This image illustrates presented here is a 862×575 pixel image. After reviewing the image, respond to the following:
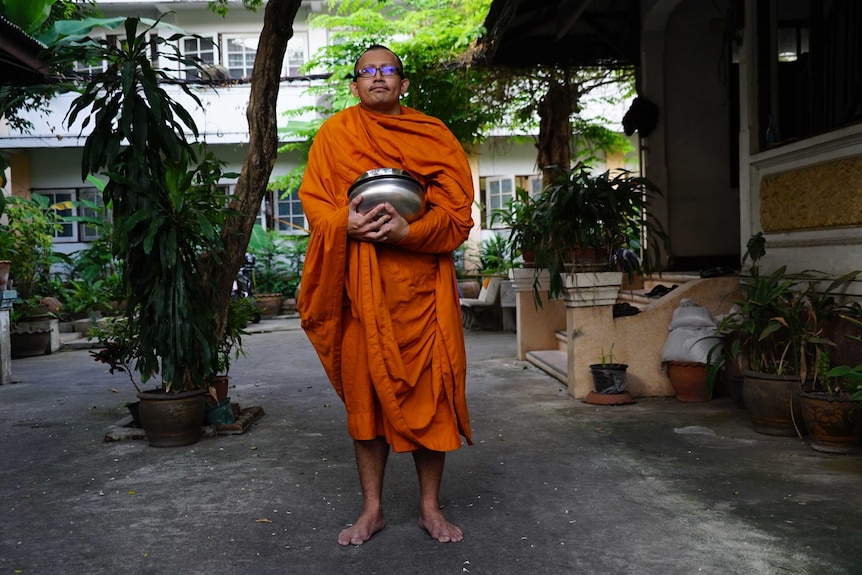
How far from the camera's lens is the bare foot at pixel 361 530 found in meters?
3.24

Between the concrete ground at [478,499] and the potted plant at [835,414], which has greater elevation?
the potted plant at [835,414]

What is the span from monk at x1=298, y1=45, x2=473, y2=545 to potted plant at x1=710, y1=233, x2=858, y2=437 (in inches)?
94.6

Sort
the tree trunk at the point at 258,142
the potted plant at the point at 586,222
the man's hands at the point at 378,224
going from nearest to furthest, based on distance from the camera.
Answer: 1. the man's hands at the point at 378,224
2. the tree trunk at the point at 258,142
3. the potted plant at the point at 586,222

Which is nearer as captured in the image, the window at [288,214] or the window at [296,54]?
the window at [296,54]

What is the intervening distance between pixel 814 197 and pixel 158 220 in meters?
4.05

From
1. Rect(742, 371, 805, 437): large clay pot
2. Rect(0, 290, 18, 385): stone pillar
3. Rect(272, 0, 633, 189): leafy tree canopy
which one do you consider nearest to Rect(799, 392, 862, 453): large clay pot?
Rect(742, 371, 805, 437): large clay pot

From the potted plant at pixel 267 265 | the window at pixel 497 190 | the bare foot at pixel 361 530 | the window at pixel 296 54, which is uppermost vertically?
the window at pixel 296 54

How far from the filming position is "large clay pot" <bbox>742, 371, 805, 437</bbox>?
4812mm

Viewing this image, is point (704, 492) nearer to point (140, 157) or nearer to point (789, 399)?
point (789, 399)

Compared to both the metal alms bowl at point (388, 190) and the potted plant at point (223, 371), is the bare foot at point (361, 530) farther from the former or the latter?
the potted plant at point (223, 371)

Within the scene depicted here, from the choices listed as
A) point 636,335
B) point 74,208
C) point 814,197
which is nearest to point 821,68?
point 814,197

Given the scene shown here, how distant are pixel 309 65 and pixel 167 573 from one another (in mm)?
11586

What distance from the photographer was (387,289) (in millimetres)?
3199

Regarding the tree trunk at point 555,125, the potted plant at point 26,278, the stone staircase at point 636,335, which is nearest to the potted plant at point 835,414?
the stone staircase at point 636,335
